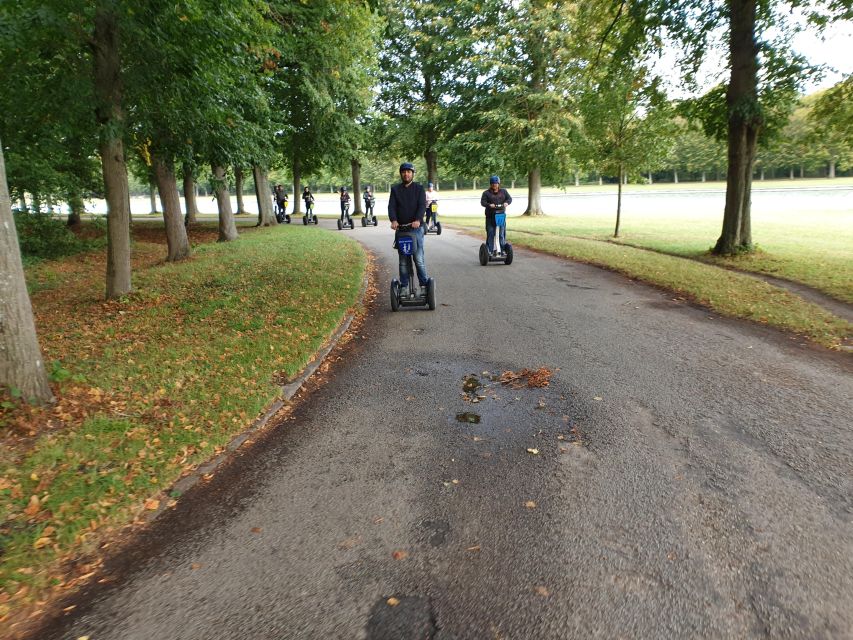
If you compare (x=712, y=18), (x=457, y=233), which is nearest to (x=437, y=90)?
(x=457, y=233)

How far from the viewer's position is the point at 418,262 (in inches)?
339

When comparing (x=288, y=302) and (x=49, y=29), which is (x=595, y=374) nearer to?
(x=288, y=302)

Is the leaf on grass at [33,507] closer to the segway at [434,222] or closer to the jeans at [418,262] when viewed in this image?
the jeans at [418,262]

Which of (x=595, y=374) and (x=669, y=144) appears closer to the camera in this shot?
(x=595, y=374)

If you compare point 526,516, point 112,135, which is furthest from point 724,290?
point 112,135

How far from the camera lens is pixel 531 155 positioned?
96.5 ft

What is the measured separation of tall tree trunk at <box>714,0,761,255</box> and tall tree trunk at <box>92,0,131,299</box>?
1403cm

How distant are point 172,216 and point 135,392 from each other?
39.1 feet

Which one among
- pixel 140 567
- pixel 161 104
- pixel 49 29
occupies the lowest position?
pixel 140 567

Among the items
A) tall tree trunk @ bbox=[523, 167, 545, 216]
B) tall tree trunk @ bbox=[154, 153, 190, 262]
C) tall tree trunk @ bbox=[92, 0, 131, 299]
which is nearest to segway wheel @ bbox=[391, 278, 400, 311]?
tall tree trunk @ bbox=[92, 0, 131, 299]

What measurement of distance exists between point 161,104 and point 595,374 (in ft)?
29.0

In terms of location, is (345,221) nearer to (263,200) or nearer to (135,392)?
(263,200)

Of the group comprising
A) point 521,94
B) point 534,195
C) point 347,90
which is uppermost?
point 521,94

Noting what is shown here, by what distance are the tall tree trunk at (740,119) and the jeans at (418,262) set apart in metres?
9.79
